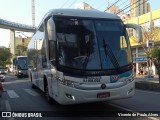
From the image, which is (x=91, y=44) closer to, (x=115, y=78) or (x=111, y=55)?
(x=111, y=55)

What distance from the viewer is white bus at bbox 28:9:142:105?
10.2m

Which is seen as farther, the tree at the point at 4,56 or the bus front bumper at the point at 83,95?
the tree at the point at 4,56

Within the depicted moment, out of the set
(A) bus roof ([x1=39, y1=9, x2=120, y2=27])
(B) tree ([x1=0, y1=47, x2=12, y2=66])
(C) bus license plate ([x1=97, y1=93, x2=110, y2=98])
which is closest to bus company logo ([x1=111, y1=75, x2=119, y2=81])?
(C) bus license plate ([x1=97, y1=93, x2=110, y2=98])

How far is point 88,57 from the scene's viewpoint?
10.4 meters

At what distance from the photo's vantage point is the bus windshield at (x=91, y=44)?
10406 millimetres

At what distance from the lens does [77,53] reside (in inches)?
411

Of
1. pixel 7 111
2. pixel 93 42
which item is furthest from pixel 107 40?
pixel 7 111

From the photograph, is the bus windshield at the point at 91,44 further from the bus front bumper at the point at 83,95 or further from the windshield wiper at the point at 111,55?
the bus front bumper at the point at 83,95

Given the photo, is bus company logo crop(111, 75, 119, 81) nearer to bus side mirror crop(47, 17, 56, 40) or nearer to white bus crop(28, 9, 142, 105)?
white bus crop(28, 9, 142, 105)

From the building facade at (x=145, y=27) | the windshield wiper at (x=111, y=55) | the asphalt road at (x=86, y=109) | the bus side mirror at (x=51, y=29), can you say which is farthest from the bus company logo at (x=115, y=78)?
the building facade at (x=145, y=27)

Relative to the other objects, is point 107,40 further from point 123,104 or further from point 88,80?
point 123,104

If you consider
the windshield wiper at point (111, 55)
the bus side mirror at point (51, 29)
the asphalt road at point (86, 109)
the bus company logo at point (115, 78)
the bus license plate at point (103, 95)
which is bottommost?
the asphalt road at point (86, 109)

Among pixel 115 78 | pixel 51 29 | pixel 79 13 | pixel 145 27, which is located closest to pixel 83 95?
pixel 115 78

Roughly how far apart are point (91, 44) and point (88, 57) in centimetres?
45
